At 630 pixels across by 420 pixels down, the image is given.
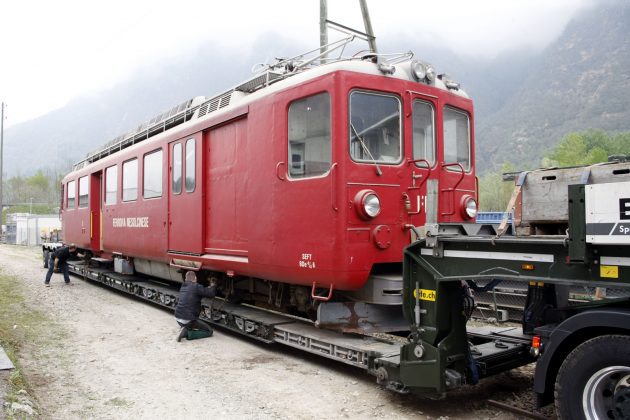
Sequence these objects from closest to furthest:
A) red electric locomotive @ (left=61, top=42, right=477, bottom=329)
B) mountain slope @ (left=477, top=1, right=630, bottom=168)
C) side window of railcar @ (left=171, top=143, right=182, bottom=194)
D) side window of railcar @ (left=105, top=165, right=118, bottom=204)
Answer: red electric locomotive @ (left=61, top=42, right=477, bottom=329), side window of railcar @ (left=171, top=143, right=182, bottom=194), side window of railcar @ (left=105, top=165, right=118, bottom=204), mountain slope @ (left=477, top=1, right=630, bottom=168)

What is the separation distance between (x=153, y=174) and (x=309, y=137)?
16.6 ft

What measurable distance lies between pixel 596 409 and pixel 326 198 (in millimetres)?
3102

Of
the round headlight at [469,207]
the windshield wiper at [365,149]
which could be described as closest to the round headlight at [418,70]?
the windshield wiper at [365,149]

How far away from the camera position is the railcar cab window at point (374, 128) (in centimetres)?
588

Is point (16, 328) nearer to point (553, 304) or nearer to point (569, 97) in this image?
point (553, 304)

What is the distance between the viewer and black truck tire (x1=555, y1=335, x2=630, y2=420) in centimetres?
348

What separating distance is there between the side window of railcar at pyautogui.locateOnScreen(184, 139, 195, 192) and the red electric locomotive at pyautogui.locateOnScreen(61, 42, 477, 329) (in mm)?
31

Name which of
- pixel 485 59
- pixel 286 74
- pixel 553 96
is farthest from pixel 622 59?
pixel 286 74

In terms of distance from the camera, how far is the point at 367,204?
5707 mm

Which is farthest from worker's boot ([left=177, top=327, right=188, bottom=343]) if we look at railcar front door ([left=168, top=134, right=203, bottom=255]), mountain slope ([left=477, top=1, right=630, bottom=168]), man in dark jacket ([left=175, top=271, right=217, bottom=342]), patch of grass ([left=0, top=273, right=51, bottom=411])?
mountain slope ([left=477, top=1, right=630, bottom=168])

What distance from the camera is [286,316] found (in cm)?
752

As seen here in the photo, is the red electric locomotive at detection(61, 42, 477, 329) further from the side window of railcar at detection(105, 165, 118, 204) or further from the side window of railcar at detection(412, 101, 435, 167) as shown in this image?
the side window of railcar at detection(105, 165, 118, 204)

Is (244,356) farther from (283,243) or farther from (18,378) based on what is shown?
(18,378)

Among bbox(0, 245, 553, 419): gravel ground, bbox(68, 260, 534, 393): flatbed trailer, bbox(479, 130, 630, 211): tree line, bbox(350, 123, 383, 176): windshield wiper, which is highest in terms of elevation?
bbox(479, 130, 630, 211): tree line
